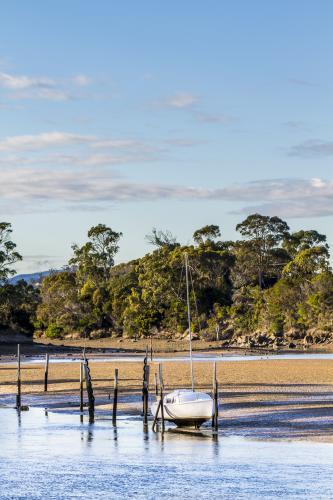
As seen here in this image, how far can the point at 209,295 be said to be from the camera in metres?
135

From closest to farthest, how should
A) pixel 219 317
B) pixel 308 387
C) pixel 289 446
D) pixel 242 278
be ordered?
1. pixel 289 446
2. pixel 308 387
3. pixel 219 317
4. pixel 242 278

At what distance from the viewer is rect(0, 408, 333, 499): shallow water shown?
28469mm

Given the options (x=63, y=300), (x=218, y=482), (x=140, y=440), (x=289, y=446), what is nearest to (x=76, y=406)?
(x=140, y=440)

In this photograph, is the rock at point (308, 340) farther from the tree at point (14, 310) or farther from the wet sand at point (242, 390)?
the wet sand at point (242, 390)

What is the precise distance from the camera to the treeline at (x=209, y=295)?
119 m

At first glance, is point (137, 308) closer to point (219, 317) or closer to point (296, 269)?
point (219, 317)

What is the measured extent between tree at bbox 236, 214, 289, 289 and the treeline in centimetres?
15

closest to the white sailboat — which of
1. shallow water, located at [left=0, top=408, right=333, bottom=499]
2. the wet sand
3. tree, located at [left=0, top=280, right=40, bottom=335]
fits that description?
shallow water, located at [left=0, top=408, right=333, bottom=499]

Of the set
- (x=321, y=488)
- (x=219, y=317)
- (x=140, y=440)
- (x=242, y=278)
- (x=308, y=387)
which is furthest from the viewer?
(x=242, y=278)

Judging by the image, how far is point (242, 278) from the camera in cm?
13925

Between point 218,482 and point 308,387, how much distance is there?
22.8m

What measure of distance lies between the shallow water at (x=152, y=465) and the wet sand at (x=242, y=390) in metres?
2.62

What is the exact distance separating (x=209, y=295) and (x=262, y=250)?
14.0 meters

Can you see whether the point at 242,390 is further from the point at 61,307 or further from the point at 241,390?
the point at 61,307
